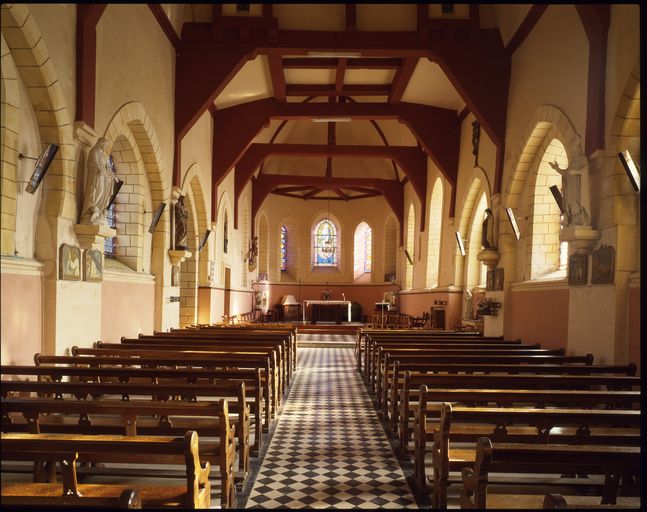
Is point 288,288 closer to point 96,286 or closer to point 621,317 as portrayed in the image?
point 96,286

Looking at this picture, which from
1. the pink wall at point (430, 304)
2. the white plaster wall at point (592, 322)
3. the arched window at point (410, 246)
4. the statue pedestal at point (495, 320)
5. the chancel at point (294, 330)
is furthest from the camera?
the arched window at point (410, 246)

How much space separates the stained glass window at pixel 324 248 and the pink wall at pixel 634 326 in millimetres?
20597

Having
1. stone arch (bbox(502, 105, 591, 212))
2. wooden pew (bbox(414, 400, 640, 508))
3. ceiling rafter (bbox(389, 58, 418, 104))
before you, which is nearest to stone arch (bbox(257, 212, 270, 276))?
ceiling rafter (bbox(389, 58, 418, 104))

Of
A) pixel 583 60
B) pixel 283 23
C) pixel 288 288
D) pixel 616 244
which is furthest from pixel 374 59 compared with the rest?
pixel 288 288

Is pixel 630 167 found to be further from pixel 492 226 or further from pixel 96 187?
pixel 96 187

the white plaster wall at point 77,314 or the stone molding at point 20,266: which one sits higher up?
the stone molding at point 20,266

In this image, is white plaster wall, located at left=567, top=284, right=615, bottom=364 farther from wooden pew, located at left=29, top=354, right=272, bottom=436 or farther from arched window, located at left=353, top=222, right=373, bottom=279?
arched window, located at left=353, top=222, right=373, bottom=279

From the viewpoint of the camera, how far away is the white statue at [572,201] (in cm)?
796

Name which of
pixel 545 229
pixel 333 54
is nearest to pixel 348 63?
pixel 333 54

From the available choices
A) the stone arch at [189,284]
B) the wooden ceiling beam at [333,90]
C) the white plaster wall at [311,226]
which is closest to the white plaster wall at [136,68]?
the stone arch at [189,284]

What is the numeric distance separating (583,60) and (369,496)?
7.45 m

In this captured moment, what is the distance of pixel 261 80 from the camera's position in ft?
48.3

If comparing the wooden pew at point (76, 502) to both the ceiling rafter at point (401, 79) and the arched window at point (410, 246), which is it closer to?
the ceiling rafter at point (401, 79)

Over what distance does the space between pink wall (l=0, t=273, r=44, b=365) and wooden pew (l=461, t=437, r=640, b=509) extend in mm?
5383
